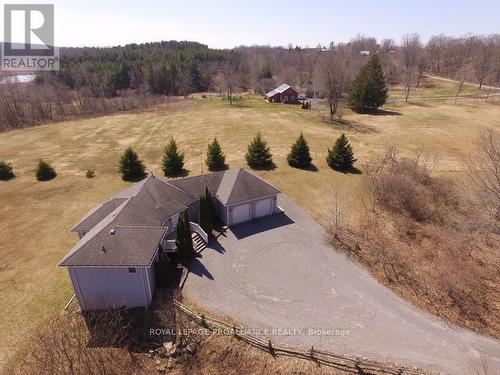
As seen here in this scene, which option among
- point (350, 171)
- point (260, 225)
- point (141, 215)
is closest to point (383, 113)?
point (350, 171)

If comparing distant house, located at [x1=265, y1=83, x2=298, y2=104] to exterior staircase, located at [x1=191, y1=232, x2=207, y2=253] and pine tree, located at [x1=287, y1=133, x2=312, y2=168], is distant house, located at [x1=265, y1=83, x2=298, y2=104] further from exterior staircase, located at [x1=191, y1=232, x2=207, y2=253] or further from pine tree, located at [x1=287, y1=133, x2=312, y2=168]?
exterior staircase, located at [x1=191, y1=232, x2=207, y2=253]

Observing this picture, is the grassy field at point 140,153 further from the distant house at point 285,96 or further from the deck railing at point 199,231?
the deck railing at point 199,231

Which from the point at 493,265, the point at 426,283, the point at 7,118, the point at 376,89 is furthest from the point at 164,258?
the point at 7,118

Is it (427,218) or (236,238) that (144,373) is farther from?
(427,218)

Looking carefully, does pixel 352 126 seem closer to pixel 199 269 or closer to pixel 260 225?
pixel 260 225

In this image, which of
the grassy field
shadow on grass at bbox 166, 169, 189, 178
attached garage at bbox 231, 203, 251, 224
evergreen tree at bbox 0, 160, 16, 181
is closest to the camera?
the grassy field

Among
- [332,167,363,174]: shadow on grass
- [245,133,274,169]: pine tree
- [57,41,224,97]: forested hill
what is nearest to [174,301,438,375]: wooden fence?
[245,133,274,169]: pine tree

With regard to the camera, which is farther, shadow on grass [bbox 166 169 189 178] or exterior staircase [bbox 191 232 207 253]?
shadow on grass [bbox 166 169 189 178]
